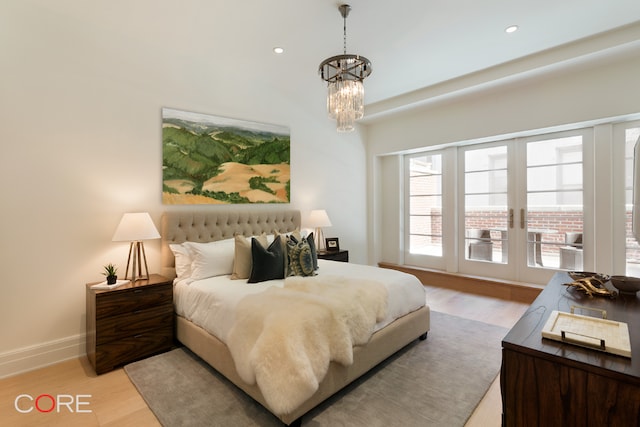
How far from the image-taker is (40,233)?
2.43m

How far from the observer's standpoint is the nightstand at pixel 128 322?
7.47ft

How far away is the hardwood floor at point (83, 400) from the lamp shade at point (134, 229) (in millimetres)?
1045

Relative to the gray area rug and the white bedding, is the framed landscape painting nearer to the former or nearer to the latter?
the white bedding

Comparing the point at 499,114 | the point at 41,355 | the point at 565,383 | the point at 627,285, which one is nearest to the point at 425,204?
the point at 499,114

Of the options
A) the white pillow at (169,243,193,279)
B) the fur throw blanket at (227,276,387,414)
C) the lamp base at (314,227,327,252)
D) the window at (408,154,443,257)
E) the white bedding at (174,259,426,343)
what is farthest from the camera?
the window at (408,154,443,257)

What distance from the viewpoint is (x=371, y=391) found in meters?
2.03

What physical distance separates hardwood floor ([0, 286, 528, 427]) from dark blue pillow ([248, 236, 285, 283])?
3.78 feet

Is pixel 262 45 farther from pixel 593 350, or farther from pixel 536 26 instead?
pixel 593 350

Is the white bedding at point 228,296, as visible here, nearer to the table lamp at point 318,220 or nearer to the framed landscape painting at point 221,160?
the framed landscape painting at point 221,160

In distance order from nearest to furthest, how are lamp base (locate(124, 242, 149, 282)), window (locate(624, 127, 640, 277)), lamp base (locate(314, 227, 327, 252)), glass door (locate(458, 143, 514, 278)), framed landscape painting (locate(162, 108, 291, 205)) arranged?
lamp base (locate(124, 242, 149, 282)) < framed landscape painting (locate(162, 108, 291, 205)) < window (locate(624, 127, 640, 277)) < glass door (locate(458, 143, 514, 278)) < lamp base (locate(314, 227, 327, 252))

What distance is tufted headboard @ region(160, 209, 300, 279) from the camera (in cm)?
297

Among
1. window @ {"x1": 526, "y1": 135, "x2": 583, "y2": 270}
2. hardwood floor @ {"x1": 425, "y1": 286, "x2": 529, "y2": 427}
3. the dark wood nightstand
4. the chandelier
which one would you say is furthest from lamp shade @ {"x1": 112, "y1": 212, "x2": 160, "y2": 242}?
window @ {"x1": 526, "y1": 135, "x2": 583, "y2": 270}

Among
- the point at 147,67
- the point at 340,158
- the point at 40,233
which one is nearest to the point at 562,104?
the point at 340,158

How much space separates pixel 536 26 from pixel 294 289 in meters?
3.16
